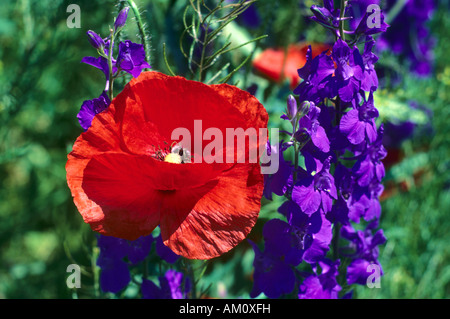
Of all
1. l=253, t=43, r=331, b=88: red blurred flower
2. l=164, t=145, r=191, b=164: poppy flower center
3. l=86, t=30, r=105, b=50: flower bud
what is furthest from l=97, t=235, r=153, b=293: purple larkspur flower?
l=253, t=43, r=331, b=88: red blurred flower

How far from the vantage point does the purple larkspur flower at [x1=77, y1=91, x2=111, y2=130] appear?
488 millimetres

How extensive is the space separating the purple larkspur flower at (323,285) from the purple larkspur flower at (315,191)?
0.09 meters

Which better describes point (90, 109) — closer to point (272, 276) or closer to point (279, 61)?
point (272, 276)

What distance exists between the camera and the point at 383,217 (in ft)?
3.57

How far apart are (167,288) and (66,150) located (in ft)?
2.04

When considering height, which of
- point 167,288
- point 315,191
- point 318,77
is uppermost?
point 318,77

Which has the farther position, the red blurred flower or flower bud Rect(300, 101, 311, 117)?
the red blurred flower

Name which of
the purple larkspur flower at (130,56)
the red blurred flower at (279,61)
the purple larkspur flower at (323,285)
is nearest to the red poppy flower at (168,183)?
the purple larkspur flower at (130,56)

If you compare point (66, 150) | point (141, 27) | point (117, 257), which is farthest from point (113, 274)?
point (66, 150)

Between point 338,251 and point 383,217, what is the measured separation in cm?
53

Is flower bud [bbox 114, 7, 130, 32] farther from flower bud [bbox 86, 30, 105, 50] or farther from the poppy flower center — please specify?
the poppy flower center

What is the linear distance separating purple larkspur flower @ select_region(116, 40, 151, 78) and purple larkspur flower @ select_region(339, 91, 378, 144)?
0.21m

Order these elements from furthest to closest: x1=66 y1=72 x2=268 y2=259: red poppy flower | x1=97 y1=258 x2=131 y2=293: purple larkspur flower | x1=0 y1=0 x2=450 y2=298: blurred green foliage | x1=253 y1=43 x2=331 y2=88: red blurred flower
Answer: x1=253 y1=43 x2=331 y2=88: red blurred flower < x1=0 y1=0 x2=450 y2=298: blurred green foliage < x1=97 y1=258 x2=131 y2=293: purple larkspur flower < x1=66 y1=72 x2=268 y2=259: red poppy flower

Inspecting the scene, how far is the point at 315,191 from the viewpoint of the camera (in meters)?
0.49
